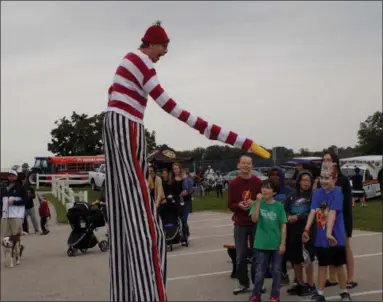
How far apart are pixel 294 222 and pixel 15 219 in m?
4.16

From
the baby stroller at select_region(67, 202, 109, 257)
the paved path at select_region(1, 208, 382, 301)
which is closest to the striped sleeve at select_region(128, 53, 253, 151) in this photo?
the paved path at select_region(1, 208, 382, 301)

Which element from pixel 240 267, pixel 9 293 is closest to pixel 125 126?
pixel 240 267

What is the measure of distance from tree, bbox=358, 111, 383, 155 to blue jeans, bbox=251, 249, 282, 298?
78.7 inches

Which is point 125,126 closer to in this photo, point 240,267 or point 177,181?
point 240,267

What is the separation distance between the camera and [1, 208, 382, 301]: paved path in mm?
6801

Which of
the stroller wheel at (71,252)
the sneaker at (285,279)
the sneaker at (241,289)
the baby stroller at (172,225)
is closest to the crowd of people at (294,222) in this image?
the sneaker at (241,289)

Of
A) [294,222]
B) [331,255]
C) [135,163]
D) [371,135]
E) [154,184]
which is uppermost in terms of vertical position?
[371,135]

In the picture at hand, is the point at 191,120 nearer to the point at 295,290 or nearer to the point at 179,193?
the point at 295,290

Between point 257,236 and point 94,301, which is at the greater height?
point 257,236

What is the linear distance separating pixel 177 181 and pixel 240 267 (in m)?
2.07

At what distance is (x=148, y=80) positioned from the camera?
294 centimetres

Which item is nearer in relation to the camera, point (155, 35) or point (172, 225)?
point (155, 35)

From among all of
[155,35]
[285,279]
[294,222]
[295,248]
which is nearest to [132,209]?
[155,35]

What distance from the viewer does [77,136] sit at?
3873 millimetres
